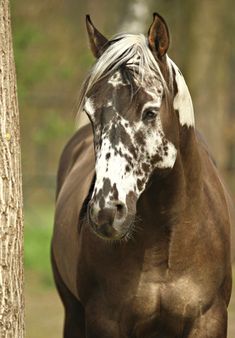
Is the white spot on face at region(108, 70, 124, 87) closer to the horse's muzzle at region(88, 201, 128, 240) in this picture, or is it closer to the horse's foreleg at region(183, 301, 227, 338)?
the horse's muzzle at region(88, 201, 128, 240)

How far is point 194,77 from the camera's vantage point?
11797mm

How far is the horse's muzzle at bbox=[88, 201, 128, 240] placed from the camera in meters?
3.98

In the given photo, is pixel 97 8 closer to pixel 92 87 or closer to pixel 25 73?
pixel 25 73

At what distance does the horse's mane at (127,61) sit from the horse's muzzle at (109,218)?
62cm

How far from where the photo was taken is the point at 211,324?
4711mm

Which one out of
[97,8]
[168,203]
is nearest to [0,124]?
[168,203]

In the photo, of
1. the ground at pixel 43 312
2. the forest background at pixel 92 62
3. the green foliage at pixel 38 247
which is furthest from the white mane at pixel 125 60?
the green foliage at pixel 38 247

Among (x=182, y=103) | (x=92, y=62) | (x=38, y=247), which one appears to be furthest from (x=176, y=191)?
(x=92, y=62)

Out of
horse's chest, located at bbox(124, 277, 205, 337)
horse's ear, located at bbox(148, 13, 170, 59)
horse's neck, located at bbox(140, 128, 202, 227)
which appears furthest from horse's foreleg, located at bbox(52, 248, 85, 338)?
horse's ear, located at bbox(148, 13, 170, 59)

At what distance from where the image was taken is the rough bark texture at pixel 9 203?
13.4 ft

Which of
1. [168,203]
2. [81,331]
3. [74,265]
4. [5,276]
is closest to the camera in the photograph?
[5,276]

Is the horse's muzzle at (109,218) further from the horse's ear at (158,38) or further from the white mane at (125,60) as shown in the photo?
the horse's ear at (158,38)

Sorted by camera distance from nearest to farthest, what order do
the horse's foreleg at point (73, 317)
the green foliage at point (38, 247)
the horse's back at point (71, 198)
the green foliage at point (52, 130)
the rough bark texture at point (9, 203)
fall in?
the rough bark texture at point (9, 203)
the horse's back at point (71, 198)
the horse's foreleg at point (73, 317)
the green foliage at point (38, 247)
the green foliage at point (52, 130)

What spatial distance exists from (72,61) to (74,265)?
717 cm
